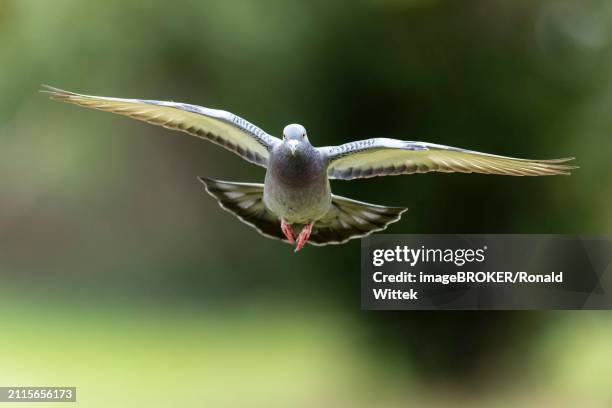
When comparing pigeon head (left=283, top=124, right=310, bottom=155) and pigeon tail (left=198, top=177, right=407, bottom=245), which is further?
pigeon tail (left=198, top=177, right=407, bottom=245)

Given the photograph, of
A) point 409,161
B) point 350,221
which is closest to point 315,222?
point 350,221

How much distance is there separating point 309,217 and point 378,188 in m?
1.00

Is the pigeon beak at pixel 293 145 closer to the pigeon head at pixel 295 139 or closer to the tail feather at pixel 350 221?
the pigeon head at pixel 295 139

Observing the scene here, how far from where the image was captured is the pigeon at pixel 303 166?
151 centimetres

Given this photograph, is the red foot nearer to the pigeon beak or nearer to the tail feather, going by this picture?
the tail feather

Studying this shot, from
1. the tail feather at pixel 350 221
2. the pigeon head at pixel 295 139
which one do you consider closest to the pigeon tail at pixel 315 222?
the tail feather at pixel 350 221

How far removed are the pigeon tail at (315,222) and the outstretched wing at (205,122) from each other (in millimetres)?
87

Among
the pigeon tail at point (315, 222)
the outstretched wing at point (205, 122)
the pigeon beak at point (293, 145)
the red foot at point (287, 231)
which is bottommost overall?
the red foot at point (287, 231)

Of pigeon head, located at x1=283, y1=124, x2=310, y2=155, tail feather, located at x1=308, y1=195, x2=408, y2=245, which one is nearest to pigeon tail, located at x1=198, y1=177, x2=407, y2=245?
tail feather, located at x1=308, y1=195, x2=408, y2=245

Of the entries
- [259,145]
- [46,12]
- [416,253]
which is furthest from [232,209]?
[46,12]

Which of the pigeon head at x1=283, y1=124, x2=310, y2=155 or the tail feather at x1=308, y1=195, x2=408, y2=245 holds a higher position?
the pigeon head at x1=283, y1=124, x2=310, y2=155

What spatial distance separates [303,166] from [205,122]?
11.5 inches

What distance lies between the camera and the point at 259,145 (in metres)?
1.66

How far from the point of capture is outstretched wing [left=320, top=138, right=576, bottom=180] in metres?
1.52
